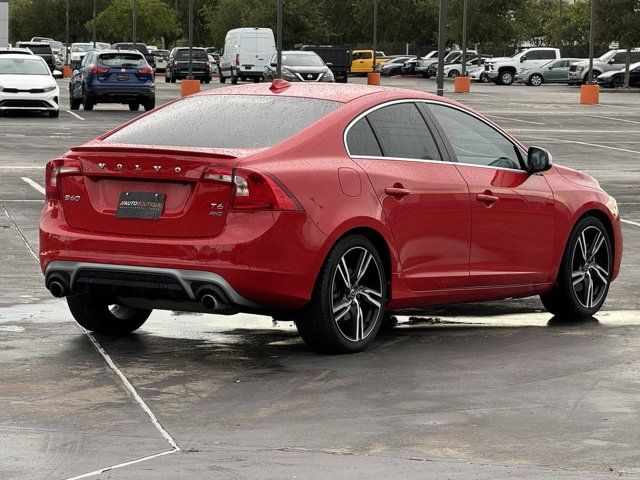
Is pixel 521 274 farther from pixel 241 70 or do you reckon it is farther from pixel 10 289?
pixel 241 70

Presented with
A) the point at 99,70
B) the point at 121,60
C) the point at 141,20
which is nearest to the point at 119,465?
the point at 99,70

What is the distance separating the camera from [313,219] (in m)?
8.23

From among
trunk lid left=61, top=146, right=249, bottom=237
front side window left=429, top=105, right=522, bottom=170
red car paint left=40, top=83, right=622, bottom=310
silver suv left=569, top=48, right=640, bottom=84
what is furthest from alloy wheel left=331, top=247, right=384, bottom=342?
silver suv left=569, top=48, right=640, bottom=84

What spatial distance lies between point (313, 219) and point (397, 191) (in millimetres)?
760

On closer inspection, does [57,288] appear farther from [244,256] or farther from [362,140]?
[362,140]

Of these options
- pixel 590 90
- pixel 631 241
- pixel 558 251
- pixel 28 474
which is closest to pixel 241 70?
pixel 590 90

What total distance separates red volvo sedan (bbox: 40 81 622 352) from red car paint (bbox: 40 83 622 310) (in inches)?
0.4

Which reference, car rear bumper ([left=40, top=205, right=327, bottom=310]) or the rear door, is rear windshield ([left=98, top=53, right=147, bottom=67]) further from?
car rear bumper ([left=40, top=205, right=327, bottom=310])

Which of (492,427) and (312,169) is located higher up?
(312,169)

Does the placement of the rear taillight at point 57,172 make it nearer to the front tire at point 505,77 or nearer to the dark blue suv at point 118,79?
the dark blue suv at point 118,79

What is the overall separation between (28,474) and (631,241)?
9382 mm

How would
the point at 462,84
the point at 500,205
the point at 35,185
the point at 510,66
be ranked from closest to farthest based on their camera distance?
the point at 500,205 < the point at 35,185 < the point at 462,84 < the point at 510,66

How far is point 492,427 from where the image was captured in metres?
6.79

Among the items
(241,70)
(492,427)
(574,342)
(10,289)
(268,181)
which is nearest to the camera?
(492,427)
